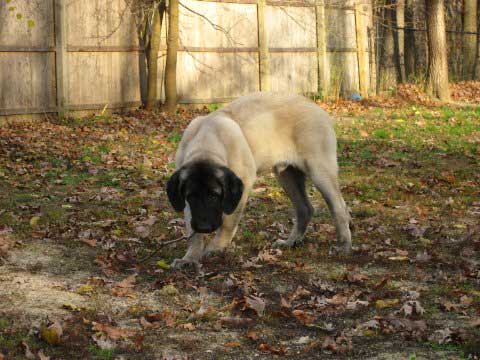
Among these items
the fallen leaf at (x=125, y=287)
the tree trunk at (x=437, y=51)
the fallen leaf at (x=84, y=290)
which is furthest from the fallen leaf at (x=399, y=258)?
the tree trunk at (x=437, y=51)

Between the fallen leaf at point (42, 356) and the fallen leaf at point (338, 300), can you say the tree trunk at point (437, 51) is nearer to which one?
the fallen leaf at point (338, 300)

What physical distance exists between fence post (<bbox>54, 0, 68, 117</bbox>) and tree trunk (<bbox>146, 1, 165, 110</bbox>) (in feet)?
6.45

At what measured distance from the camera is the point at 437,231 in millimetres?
7859

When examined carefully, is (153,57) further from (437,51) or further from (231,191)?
(231,191)

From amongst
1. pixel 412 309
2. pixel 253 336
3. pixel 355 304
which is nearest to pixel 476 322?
pixel 412 309

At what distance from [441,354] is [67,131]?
11472mm

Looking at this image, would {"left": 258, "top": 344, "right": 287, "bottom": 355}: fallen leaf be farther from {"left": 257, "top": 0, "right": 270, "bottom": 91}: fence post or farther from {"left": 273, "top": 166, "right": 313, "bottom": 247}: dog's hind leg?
{"left": 257, "top": 0, "right": 270, "bottom": 91}: fence post

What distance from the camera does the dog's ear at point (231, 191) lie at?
6336 mm

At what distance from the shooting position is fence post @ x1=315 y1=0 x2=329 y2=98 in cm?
2153

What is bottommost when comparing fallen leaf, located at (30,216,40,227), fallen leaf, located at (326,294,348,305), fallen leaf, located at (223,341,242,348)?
fallen leaf, located at (223,341,242,348)

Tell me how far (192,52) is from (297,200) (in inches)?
463

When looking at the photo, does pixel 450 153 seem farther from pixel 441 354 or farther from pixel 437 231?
pixel 441 354

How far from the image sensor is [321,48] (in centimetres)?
2156

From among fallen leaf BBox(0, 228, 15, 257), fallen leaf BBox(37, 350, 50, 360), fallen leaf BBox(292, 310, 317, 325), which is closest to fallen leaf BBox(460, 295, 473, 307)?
fallen leaf BBox(292, 310, 317, 325)
